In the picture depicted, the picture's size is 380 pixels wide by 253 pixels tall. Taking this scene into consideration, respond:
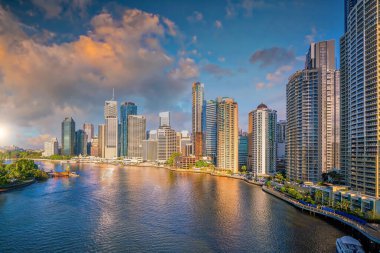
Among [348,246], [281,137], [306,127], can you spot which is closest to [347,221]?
[348,246]

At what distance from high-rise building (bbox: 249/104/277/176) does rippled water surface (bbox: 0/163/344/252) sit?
4534 cm

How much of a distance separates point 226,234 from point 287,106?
5990cm

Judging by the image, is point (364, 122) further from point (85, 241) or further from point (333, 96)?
point (85, 241)

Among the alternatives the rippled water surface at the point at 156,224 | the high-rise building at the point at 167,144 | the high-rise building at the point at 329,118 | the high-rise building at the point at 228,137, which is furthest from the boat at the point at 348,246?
the high-rise building at the point at 167,144

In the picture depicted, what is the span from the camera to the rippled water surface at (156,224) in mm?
34781

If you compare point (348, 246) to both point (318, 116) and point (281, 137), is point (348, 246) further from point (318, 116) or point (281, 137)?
point (281, 137)

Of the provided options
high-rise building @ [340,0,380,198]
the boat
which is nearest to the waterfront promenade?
the boat

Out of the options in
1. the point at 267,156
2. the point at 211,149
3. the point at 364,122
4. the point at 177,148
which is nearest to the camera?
the point at 364,122

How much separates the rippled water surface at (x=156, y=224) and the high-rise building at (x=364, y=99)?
1242 centimetres

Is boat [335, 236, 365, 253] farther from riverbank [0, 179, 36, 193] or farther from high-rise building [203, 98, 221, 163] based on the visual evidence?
high-rise building [203, 98, 221, 163]

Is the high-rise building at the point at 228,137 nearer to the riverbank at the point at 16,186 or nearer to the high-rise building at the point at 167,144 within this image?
the high-rise building at the point at 167,144

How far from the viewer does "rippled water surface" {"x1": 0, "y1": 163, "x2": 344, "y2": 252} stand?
114 feet

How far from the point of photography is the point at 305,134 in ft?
254

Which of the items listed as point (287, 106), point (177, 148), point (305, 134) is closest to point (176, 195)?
point (305, 134)
